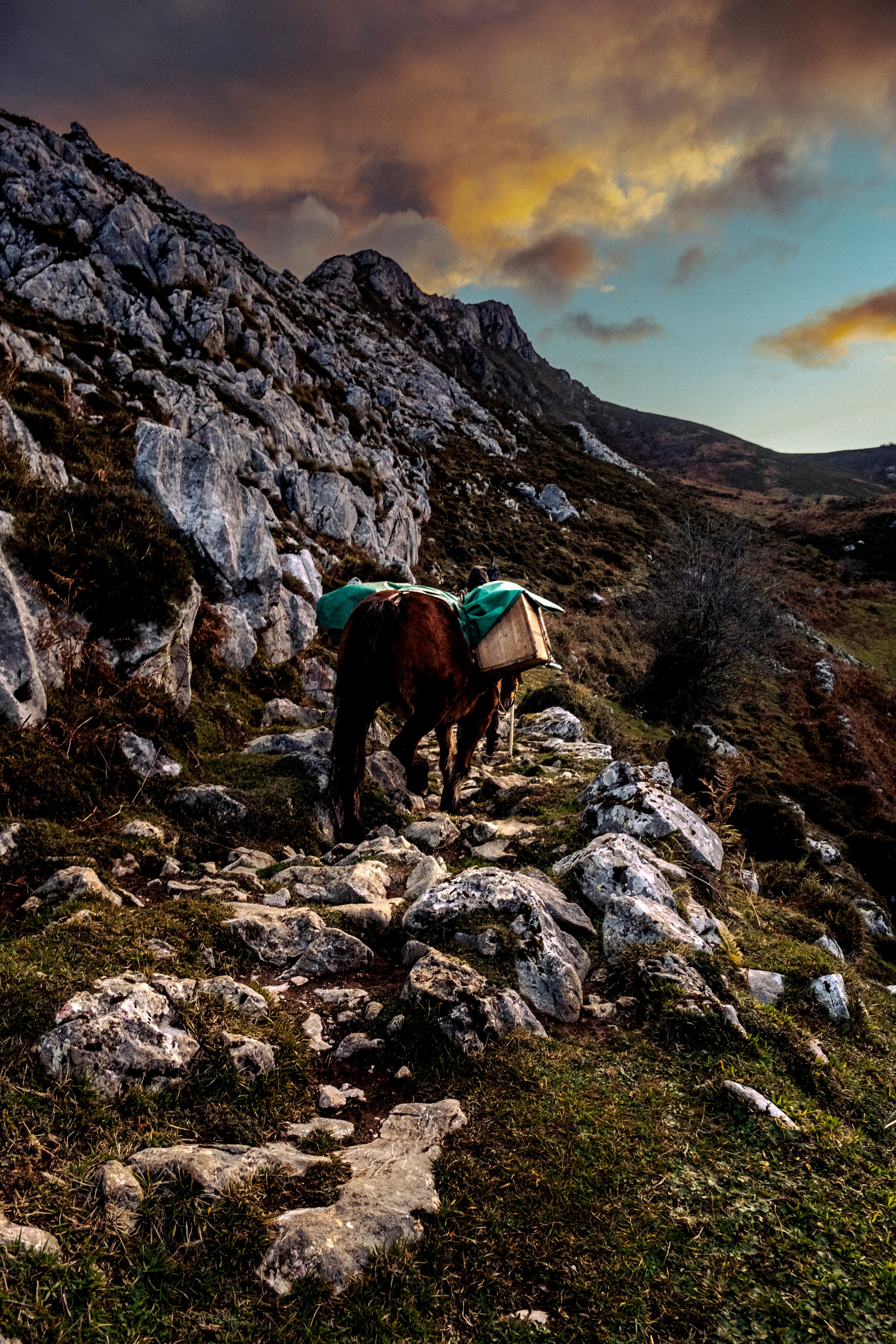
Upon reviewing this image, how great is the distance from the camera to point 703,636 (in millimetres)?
22438

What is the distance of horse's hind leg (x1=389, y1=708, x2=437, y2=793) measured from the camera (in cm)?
752

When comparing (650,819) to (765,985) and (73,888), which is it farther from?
(73,888)

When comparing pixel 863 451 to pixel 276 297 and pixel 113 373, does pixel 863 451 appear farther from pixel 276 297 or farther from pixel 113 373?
pixel 113 373

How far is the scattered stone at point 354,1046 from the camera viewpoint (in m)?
3.33

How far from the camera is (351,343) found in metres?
71.7

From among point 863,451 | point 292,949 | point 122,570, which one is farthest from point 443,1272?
point 863,451

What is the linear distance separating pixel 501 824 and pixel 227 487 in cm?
924

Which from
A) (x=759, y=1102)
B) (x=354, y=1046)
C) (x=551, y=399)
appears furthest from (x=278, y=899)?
(x=551, y=399)

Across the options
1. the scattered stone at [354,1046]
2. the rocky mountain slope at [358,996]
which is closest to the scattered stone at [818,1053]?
the rocky mountain slope at [358,996]

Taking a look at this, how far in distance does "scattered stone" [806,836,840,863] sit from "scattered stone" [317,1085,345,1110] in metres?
12.0

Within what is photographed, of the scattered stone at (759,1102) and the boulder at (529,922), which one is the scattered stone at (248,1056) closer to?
the boulder at (529,922)

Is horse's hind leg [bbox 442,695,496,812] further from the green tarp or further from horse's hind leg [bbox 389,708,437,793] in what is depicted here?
the green tarp

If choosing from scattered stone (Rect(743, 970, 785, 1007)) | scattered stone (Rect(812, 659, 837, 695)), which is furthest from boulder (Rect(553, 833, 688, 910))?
scattered stone (Rect(812, 659, 837, 695))

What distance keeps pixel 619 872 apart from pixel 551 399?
502 feet
